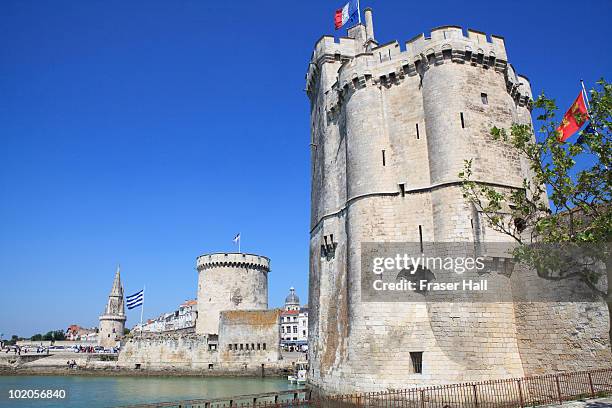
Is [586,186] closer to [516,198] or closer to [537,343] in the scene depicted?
[516,198]

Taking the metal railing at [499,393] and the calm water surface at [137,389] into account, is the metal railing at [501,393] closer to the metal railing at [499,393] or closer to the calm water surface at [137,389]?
the metal railing at [499,393]

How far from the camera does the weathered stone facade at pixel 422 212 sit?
50.0 feet

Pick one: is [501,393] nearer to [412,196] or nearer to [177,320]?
[412,196]

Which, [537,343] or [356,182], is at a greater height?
[356,182]

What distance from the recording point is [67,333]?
467 feet

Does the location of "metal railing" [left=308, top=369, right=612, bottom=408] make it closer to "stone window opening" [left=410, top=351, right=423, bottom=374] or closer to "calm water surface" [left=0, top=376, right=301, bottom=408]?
"stone window opening" [left=410, top=351, right=423, bottom=374]

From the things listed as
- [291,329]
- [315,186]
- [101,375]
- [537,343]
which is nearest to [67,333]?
[291,329]

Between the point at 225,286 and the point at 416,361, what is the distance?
3241cm

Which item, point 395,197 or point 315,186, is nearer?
point 395,197

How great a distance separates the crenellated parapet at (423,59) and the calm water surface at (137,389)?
19.4 m

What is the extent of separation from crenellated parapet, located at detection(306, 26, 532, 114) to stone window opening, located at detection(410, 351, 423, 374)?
36.1 ft

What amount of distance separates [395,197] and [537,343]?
23.4ft

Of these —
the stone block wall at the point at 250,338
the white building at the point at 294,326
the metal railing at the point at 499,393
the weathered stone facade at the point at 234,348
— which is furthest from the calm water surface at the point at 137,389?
the white building at the point at 294,326

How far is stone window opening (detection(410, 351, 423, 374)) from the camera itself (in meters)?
16.1
